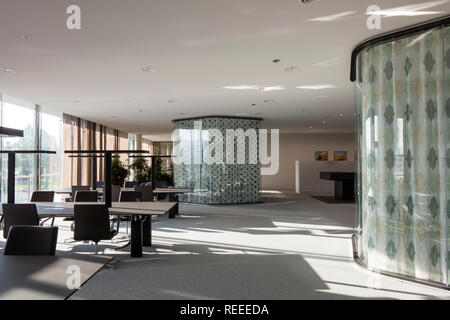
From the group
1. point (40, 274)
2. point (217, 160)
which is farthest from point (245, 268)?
point (217, 160)

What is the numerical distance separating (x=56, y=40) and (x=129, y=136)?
540 inches

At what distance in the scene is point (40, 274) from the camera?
1813mm

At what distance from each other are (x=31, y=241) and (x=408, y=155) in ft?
11.9

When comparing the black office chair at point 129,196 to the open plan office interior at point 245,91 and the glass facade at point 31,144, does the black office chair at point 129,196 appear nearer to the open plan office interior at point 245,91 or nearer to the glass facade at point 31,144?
the open plan office interior at point 245,91

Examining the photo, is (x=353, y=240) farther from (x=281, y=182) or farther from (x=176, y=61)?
(x=281, y=182)

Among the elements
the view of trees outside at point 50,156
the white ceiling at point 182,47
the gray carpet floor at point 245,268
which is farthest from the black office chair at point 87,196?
the view of trees outside at point 50,156

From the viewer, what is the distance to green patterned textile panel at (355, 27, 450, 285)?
353 centimetres

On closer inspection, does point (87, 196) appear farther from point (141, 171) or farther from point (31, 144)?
point (141, 171)

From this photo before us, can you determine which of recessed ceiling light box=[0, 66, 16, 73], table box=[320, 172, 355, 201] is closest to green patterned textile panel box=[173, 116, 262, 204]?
table box=[320, 172, 355, 201]

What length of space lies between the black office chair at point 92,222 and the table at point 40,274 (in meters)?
1.93

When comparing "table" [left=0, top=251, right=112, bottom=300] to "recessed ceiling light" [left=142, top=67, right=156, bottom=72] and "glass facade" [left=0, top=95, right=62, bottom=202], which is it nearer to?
"recessed ceiling light" [left=142, top=67, right=156, bottom=72]

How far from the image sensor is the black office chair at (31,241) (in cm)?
244

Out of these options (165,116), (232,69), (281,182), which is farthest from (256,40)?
(281,182)
